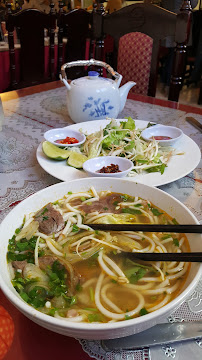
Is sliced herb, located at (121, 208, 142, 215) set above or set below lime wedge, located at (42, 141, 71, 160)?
above

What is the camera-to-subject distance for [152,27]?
208cm

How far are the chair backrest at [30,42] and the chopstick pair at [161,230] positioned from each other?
108 inches

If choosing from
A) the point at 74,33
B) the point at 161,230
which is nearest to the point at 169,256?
the point at 161,230

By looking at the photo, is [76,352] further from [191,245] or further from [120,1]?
[120,1]

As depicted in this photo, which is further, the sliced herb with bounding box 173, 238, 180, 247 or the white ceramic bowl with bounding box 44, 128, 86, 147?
the white ceramic bowl with bounding box 44, 128, 86, 147

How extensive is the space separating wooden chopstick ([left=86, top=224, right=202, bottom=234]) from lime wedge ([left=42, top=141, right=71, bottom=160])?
43 centimetres

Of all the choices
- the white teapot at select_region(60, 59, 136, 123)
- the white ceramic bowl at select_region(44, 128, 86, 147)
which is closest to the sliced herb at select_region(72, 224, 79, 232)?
the white ceramic bowl at select_region(44, 128, 86, 147)

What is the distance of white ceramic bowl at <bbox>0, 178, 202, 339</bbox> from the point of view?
0.42 m

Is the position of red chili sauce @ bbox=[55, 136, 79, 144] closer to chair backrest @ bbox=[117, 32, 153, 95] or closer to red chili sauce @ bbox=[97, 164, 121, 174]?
red chili sauce @ bbox=[97, 164, 121, 174]

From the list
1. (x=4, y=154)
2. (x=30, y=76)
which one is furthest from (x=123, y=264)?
(x=30, y=76)

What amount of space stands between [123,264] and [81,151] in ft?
2.09

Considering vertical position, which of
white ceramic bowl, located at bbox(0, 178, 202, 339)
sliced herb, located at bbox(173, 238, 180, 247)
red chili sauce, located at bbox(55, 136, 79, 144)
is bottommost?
red chili sauce, located at bbox(55, 136, 79, 144)

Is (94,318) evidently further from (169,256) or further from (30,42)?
(30,42)

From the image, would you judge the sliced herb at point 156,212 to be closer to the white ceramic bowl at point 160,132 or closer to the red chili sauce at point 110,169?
the red chili sauce at point 110,169
